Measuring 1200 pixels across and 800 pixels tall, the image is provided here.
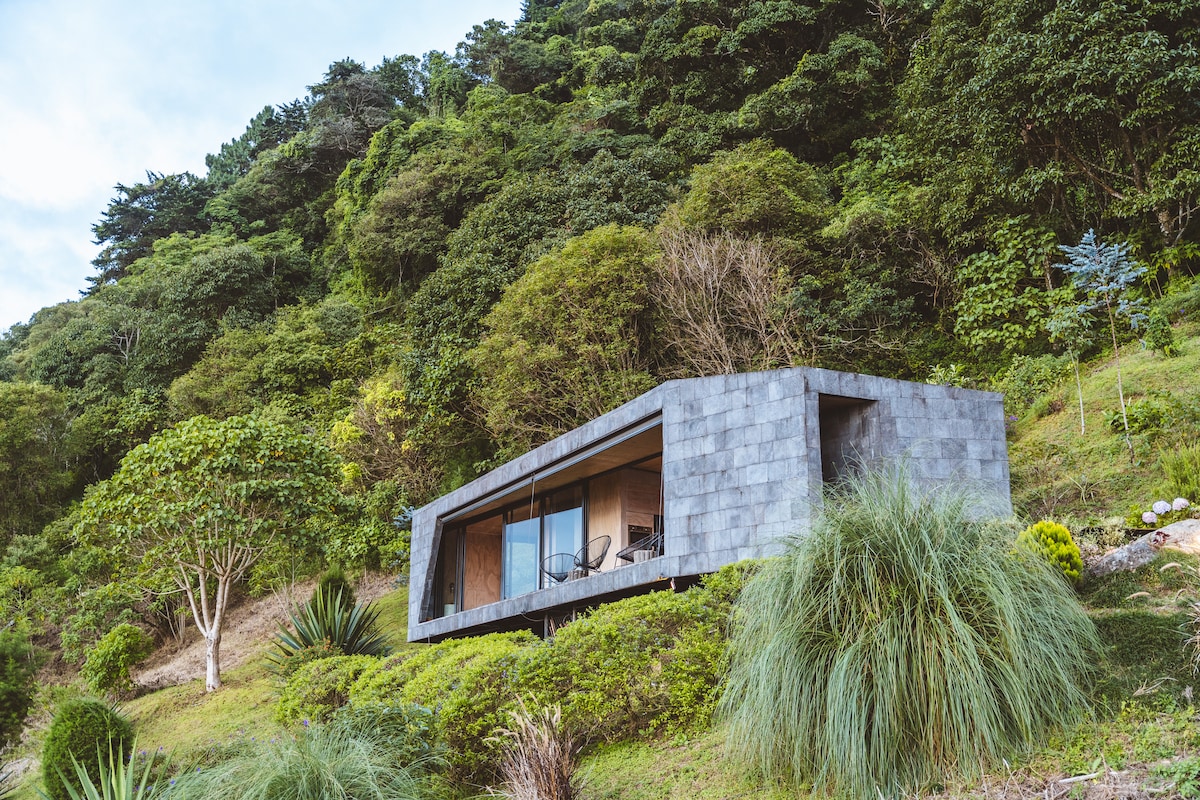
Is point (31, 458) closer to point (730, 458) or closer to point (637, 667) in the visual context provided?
point (730, 458)

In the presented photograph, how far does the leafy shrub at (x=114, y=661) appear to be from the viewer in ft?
53.2

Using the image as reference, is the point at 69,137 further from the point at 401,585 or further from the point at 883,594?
the point at 883,594

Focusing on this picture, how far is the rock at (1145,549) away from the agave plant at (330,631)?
9675 mm

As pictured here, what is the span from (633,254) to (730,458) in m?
Answer: 9.42

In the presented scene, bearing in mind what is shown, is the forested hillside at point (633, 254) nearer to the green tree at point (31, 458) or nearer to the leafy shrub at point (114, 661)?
the green tree at point (31, 458)

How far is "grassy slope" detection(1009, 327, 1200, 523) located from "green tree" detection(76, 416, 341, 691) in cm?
1095

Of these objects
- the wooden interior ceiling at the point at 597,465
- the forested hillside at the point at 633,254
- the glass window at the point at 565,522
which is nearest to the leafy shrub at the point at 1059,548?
the wooden interior ceiling at the point at 597,465

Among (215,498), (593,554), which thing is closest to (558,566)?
(593,554)

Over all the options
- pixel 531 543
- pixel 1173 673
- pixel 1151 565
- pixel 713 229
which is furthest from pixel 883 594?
pixel 713 229

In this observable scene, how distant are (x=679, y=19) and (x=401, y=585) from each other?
15604mm

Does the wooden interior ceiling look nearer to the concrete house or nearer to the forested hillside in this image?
the concrete house

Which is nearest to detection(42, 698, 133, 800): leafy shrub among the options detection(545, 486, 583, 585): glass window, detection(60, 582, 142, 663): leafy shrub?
detection(545, 486, 583, 585): glass window

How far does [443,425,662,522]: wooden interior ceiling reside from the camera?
10.3 m

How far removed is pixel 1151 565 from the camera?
5.85m
